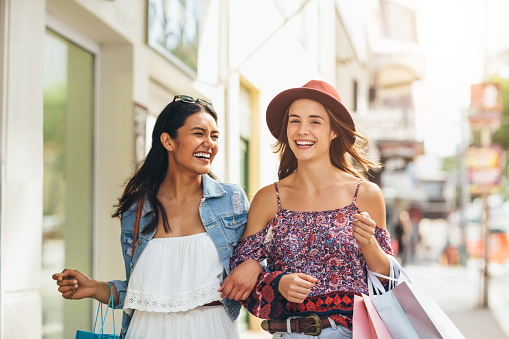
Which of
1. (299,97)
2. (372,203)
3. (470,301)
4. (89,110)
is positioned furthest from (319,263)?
(470,301)

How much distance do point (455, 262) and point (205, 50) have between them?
25.0m

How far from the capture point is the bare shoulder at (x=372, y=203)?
9.91 feet

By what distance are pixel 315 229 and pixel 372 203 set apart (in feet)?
0.94

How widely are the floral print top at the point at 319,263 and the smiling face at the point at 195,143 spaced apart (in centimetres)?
48

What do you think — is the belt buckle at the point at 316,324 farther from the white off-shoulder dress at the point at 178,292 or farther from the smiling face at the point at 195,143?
the smiling face at the point at 195,143

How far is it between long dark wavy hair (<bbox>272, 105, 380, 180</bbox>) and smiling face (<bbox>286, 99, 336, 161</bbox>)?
0.16 ft

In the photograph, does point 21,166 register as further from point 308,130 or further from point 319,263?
point 319,263

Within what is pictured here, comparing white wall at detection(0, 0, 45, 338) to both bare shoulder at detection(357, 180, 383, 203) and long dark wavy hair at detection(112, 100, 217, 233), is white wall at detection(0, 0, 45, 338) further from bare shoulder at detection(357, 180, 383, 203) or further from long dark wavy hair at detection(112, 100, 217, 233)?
bare shoulder at detection(357, 180, 383, 203)

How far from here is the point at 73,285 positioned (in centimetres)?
311

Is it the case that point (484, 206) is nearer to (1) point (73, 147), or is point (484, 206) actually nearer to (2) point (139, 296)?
(1) point (73, 147)

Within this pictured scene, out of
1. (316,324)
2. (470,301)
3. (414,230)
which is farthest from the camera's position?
(414,230)

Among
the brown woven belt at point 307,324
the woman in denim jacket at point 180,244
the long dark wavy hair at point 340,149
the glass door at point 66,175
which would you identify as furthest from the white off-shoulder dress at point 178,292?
the glass door at point 66,175

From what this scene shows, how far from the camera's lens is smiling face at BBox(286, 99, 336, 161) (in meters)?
3.09

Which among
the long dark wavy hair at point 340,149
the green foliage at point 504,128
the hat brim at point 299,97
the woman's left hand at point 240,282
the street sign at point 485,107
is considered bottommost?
the woman's left hand at point 240,282
